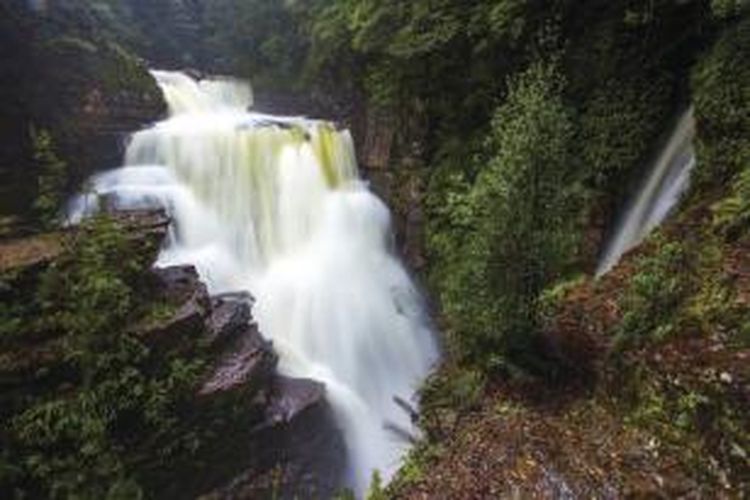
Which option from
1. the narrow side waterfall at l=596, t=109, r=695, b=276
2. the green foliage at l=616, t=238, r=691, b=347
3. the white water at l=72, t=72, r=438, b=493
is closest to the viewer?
the green foliage at l=616, t=238, r=691, b=347

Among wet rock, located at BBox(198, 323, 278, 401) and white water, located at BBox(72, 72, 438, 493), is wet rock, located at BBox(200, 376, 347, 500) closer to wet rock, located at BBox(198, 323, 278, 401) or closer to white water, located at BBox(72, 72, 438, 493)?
wet rock, located at BBox(198, 323, 278, 401)

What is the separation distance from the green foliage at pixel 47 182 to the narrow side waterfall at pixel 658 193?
9664 millimetres

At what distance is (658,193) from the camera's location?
12297mm

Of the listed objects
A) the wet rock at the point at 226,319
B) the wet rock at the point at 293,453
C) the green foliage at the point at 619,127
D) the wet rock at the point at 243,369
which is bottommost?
the wet rock at the point at 293,453

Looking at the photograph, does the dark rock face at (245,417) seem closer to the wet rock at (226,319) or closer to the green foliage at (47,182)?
the wet rock at (226,319)

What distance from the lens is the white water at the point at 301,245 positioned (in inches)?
639

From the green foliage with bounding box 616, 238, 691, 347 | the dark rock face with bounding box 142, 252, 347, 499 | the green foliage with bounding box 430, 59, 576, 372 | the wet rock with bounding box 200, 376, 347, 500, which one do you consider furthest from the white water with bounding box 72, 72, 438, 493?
the green foliage with bounding box 616, 238, 691, 347

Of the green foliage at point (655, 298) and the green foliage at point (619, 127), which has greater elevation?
the green foliage at point (619, 127)

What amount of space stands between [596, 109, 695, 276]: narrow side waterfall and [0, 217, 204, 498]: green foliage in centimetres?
711

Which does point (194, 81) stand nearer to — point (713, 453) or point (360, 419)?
point (360, 419)

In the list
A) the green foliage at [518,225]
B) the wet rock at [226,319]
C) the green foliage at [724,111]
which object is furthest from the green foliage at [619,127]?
the wet rock at [226,319]

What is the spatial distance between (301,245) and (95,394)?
24.2ft

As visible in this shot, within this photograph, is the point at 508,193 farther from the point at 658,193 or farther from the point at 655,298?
the point at 658,193

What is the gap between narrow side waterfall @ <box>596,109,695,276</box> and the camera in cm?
1168
